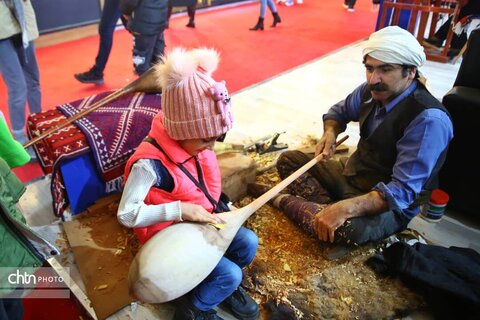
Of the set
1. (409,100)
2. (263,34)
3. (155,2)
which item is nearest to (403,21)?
(263,34)

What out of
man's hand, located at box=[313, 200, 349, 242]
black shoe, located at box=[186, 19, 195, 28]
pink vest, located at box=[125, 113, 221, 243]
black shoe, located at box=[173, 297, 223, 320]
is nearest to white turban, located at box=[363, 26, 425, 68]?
man's hand, located at box=[313, 200, 349, 242]

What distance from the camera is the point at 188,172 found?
1.56m

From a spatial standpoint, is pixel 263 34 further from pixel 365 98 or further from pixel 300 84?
pixel 365 98

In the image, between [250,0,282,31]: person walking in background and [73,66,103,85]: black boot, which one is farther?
[250,0,282,31]: person walking in background

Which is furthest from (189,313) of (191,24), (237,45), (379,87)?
(191,24)

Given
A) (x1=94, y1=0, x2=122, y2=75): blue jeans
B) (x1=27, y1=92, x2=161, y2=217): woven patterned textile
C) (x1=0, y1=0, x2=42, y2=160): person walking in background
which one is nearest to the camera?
(x1=27, y1=92, x2=161, y2=217): woven patterned textile

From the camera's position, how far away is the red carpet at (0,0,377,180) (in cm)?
398

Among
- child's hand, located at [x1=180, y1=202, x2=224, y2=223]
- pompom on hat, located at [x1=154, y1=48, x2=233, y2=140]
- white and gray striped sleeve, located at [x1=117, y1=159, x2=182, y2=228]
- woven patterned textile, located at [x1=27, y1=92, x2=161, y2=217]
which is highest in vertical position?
pompom on hat, located at [x1=154, y1=48, x2=233, y2=140]

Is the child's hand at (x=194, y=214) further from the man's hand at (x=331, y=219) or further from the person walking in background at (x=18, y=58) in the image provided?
the person walking in background at (x=18, y=58)

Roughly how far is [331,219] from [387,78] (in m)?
0.68

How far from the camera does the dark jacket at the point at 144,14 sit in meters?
3.12

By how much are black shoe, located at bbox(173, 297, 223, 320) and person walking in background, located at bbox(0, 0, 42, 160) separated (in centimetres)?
169

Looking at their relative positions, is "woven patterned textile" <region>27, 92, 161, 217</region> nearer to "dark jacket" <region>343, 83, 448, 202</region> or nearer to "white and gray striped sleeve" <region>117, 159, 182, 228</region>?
"white and gray striped sleeve" <region>117, 159, 182, 228</region>
